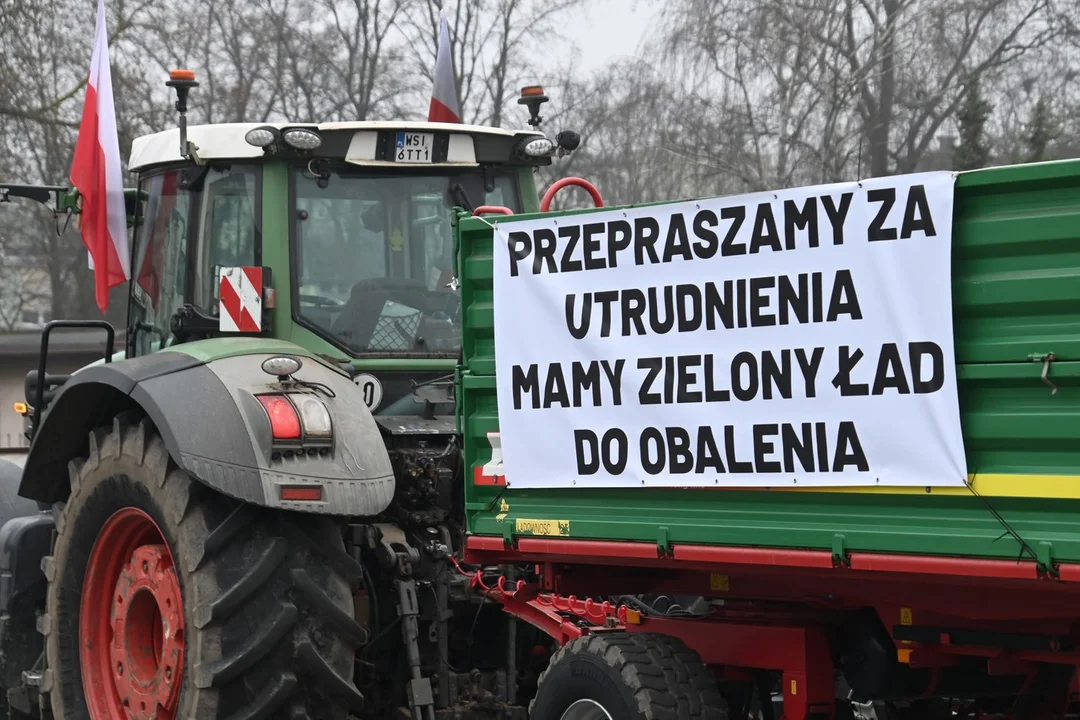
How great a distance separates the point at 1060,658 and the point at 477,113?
29827mm

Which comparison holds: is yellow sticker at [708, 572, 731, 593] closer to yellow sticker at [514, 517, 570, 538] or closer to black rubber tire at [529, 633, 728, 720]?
black rubber tire at [529, 633, 728, 720]

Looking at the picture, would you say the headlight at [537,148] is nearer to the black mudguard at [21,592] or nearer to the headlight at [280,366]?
the headlight at [280,366]

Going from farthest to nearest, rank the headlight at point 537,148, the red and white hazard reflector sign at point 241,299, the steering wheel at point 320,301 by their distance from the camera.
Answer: the headlight at point 537,148
the steering wheel at point 320,301
the red and white hazard reflector sign at point 241,299

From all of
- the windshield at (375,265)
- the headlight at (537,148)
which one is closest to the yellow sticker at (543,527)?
the windshield at (375,265)

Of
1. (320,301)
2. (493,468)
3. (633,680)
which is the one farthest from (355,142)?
(633,680)

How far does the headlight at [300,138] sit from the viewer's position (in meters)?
6.51

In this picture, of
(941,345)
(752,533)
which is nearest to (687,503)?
(752,533)

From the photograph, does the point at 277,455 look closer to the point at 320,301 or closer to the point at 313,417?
the point at 313,417

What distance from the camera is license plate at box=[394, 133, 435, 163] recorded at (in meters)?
6.75

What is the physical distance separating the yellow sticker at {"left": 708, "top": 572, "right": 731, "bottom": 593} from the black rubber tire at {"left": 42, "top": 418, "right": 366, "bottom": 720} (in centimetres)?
138

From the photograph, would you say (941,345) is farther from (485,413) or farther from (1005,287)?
(485,413)

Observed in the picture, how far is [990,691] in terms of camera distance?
486 cm

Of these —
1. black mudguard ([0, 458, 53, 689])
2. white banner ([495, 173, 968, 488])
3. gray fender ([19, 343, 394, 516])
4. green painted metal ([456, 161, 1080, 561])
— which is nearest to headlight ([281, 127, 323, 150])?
gray fender ([19, 343, 394, 516])

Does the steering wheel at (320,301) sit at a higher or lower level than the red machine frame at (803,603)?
higher
